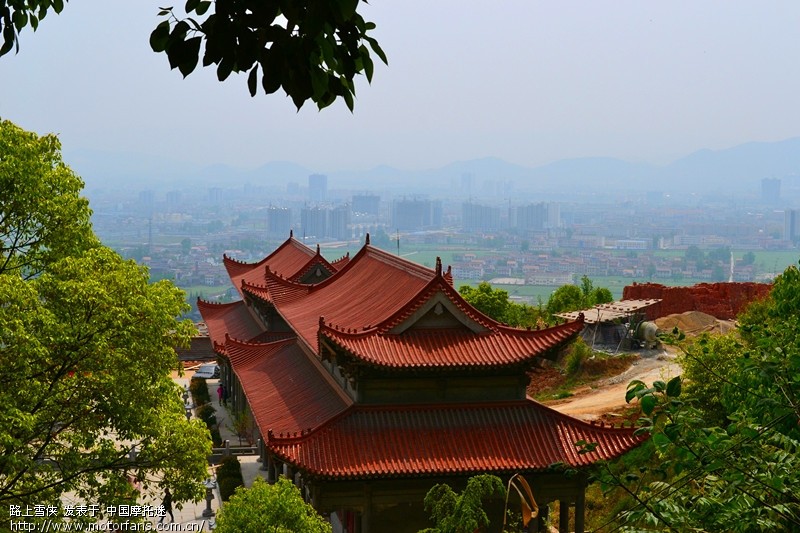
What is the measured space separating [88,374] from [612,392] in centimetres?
2193

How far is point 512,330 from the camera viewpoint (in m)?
17.1

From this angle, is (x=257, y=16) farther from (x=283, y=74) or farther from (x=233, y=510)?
(x=233, y=510)

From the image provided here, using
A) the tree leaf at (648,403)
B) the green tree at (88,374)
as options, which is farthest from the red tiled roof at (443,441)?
the tree leaf at (648,403)

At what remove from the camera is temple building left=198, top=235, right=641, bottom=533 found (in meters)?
15.5

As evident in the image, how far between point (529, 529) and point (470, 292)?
23240 millimetres

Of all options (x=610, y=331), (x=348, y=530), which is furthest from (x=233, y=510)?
(x=610, y=331)

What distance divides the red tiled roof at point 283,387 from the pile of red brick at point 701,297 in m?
25.7

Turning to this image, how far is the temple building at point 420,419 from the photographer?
15539 millimetres

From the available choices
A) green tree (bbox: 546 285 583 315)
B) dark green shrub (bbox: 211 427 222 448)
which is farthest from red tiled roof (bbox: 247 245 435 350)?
green tree (bbox: 546 285 583 315)

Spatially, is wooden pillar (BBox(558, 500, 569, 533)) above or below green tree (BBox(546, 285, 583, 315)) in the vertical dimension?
below

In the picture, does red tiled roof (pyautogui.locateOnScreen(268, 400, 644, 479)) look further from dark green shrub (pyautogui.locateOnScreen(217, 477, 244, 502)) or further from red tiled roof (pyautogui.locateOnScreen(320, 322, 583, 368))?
dark green shrub (pyautogui.locateOnScreen(217, 477, 244, 502))

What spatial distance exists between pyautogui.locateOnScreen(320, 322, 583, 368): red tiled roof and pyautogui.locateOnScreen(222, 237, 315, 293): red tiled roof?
1369cm

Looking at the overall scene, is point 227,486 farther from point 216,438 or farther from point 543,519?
point 543,519

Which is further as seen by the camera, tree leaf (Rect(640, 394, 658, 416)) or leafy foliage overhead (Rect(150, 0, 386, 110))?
tree leaf (Rect(640, 394, 658, 416))
